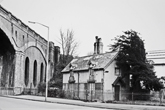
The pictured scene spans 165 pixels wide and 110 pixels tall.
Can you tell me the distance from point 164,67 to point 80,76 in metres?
21.9

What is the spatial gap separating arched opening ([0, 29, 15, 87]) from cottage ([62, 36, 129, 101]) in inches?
365

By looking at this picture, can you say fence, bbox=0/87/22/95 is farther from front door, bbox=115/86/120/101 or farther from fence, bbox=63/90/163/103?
front door, bbox=115/86/120/101

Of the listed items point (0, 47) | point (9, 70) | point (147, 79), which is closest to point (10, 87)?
point (9, 70)

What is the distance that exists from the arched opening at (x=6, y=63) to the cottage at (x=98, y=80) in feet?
30.5

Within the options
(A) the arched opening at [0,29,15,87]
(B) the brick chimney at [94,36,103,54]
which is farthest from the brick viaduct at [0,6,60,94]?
(B) the brick chimney at [94,36,103,54]

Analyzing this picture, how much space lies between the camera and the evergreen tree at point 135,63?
29953 mm

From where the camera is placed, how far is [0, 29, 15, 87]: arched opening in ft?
121

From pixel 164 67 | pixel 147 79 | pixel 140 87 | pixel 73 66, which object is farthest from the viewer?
pixel 164 67

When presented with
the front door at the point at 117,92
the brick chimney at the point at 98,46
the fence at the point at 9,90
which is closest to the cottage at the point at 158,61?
the brick chimney at the point at 98,46

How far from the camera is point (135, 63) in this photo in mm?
30859

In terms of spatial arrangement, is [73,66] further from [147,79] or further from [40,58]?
[40,58]

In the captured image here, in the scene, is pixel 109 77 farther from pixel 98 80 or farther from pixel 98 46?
pixel 98 46

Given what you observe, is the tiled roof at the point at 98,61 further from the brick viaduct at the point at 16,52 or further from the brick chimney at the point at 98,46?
the brick viaduct at the point at 16,52

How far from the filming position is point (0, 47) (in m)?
38.4
